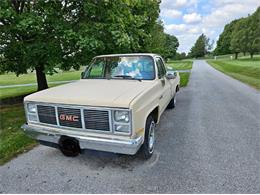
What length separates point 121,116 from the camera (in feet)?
9.98

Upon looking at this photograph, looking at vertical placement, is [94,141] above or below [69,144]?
above

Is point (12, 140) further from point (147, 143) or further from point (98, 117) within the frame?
point (147, 143)

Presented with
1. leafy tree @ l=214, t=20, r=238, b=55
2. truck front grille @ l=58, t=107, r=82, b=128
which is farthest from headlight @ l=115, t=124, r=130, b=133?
leafy tree @ l=214, t=20, r=238, b=55

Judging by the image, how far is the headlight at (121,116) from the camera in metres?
3.01

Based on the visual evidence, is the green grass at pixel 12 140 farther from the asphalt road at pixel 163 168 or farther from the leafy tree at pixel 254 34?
the leafy tree at pixel 254 34

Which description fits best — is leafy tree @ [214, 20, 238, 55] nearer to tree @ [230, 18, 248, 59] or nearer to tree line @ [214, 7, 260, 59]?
tree line @ [214, 7, 260, 59]

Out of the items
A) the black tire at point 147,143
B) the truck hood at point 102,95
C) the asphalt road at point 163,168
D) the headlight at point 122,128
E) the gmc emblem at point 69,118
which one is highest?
the truck hood at point 102,95

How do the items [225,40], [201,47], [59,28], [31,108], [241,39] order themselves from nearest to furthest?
[31,108] → [59,28] → [241,39] → [225,40] → [201,47]

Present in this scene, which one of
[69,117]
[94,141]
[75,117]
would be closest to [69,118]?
[69,117]

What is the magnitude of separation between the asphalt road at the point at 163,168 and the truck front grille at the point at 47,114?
785 mm

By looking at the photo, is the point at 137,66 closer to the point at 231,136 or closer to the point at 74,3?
the point at 231,136

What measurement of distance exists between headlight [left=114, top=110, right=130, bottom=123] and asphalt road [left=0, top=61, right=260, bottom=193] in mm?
626

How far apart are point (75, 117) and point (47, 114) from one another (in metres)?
0.57

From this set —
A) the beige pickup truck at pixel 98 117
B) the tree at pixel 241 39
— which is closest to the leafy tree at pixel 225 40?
the tree at pixel 241 39
